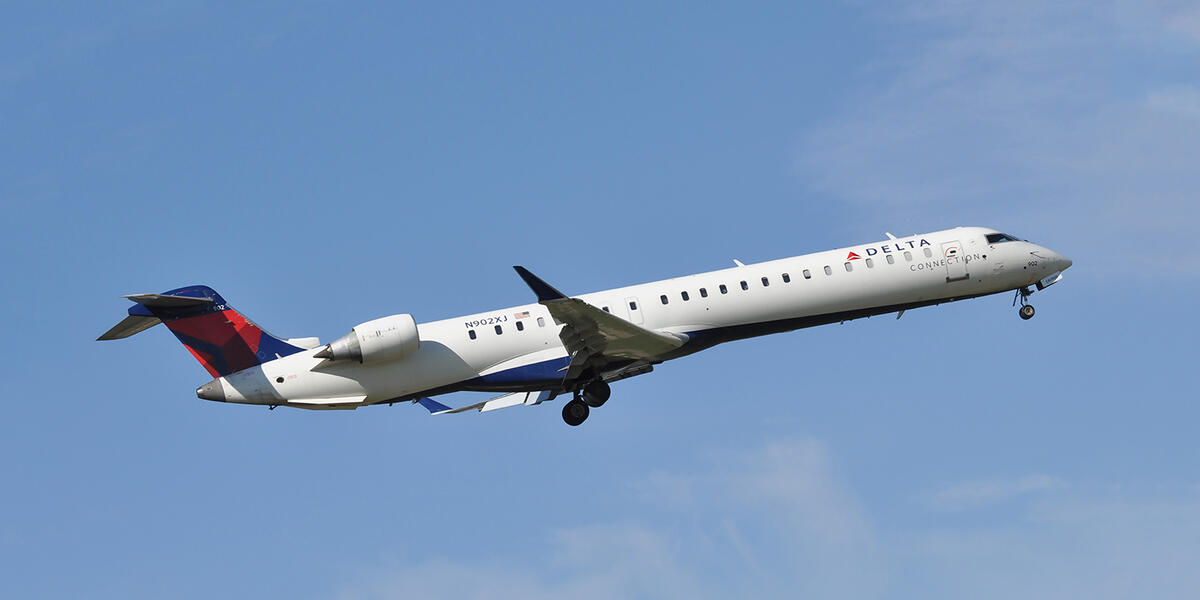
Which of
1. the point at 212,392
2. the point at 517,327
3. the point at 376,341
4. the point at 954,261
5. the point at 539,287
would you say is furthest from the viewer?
the point at 954,261

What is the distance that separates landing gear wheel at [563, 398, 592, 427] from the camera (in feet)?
100

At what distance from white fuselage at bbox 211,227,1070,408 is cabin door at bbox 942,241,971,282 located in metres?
0.02

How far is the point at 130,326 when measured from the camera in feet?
92.6

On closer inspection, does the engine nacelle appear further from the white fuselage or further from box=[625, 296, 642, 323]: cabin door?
box=[625, 296, 642, 323]: cabin door

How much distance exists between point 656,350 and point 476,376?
4.18 m

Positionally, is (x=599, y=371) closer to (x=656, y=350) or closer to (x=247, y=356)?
(x=656, y=350)

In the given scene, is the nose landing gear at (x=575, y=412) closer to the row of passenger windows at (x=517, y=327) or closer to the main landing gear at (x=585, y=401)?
the main landing gear at (x=585, y=401)

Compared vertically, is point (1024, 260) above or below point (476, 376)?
above

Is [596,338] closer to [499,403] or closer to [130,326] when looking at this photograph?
[499,403]

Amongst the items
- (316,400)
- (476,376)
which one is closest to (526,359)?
(476,376)

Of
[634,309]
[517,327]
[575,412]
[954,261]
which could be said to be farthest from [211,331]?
[954,261]

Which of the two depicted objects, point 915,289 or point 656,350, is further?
point 915,289

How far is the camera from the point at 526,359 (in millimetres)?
29344

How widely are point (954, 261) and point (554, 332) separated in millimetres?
10171
